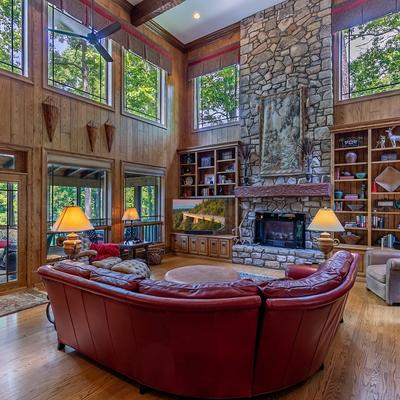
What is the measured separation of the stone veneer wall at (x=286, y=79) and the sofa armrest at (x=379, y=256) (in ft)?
3.63

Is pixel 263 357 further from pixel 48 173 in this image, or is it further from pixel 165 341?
pixel 48 173

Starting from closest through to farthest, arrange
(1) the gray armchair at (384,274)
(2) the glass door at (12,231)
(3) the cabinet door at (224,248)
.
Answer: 1. (1) the gray armchair at (384,274)
2. (2) the glass door at (12,231)
3. (3) the cabinet door at (224,248)

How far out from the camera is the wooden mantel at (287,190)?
223 inches

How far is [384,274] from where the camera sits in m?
4.00

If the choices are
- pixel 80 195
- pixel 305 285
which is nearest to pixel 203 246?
pixel 80 195

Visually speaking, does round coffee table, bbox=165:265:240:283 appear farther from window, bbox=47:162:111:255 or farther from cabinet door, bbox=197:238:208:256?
cabinet door, bbox=197:238:208:256

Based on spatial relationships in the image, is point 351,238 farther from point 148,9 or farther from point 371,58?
point 148,9

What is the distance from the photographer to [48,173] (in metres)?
5.04

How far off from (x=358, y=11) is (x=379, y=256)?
189 inches

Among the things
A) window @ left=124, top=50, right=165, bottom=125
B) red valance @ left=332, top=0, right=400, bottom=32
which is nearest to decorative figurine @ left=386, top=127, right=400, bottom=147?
red valance @ left=332, top=0, right=400, bottom=32

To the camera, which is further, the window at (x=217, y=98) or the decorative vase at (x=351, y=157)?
the window at (x=217, y=98)

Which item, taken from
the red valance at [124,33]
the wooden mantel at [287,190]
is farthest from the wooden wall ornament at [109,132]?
the wooden mantel at [287,190]

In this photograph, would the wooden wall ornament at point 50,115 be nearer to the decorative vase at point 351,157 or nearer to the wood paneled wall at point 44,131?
the wood paneled wall at point 44,131

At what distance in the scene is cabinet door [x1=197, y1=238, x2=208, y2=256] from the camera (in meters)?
7.04
